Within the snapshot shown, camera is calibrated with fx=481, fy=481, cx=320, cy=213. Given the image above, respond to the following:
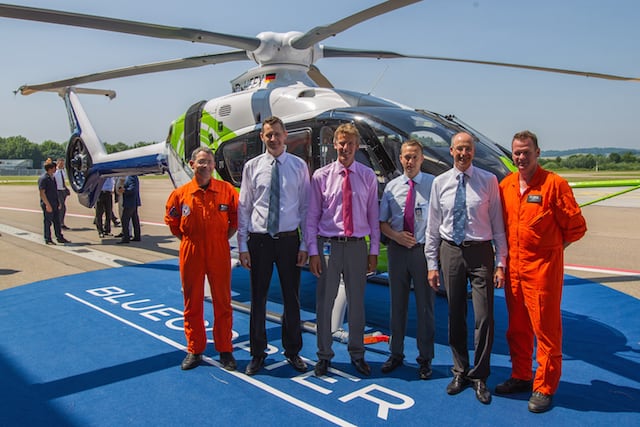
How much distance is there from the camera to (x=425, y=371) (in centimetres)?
364

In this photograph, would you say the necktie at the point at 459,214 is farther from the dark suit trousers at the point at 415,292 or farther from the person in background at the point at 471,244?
the dark suit trousers at the point at 415,292

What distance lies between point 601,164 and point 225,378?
7046 cm

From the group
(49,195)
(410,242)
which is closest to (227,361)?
(410,242)

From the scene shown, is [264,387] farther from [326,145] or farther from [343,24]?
[343,24]

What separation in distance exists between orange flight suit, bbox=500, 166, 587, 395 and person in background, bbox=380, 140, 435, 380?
0.60 meters

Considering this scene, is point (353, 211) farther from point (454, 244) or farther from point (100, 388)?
point (100, 388)

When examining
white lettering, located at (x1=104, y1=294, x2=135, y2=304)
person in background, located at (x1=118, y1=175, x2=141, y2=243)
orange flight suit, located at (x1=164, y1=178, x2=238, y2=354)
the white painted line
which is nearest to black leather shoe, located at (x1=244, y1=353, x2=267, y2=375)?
orange flight suit, located at (x1=164, y1=178, x2=238, y2=354)

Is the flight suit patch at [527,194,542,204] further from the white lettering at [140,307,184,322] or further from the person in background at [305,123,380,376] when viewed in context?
the white lettering at [140,307,184,322]

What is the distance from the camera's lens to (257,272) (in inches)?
148

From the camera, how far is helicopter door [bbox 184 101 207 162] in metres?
6.30

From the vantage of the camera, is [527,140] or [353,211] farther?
[353,211]

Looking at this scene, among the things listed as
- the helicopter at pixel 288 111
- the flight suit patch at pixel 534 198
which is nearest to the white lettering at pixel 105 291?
the helicopter at pixel 288 111

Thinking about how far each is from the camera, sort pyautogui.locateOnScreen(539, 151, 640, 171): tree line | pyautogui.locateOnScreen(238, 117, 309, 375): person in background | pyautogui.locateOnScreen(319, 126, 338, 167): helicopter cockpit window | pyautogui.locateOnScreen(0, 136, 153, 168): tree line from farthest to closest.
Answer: pyautogui.locateOnScreen(0, 136, 153, 168): tree line
pyautogui.locateOnScreen(539, 151, 640, 171): tree line
pyautogui.locateOnScreen(319, 126, 338, 167): helicopter cockpit window
pyautogui.locateOnScreen(238, 117, 309, 375): person in background

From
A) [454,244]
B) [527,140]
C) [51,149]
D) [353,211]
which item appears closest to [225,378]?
[353,211]
